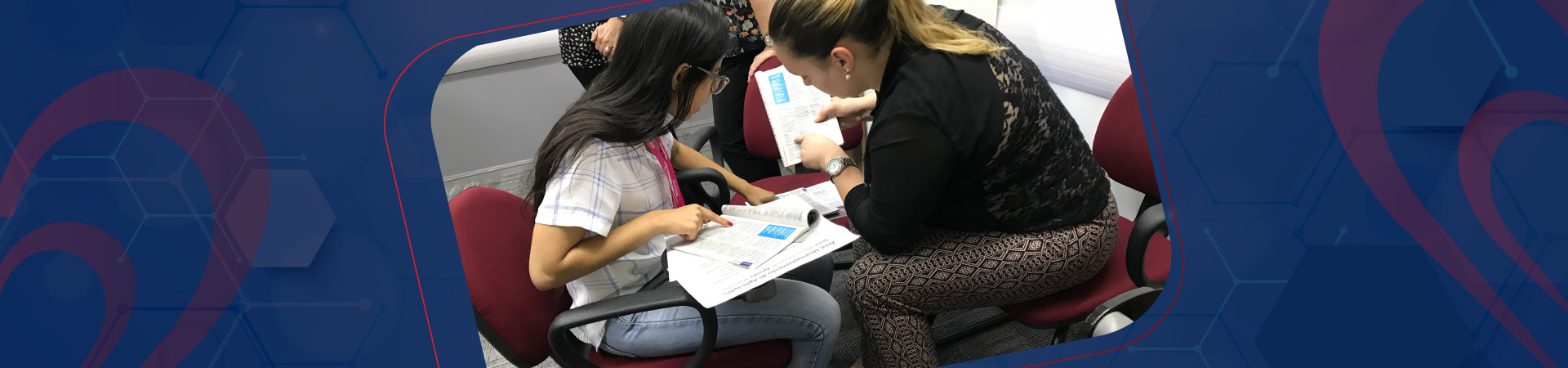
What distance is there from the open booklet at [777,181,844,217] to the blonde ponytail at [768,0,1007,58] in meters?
0.52

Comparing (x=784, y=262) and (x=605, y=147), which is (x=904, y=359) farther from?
(x=605, y=147)

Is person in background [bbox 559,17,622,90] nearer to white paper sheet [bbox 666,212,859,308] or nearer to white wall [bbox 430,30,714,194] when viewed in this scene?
white wall [bbox 430,30,714,194]

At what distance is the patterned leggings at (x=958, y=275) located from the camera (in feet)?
4.79

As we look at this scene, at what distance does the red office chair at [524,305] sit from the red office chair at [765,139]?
0.73 meters

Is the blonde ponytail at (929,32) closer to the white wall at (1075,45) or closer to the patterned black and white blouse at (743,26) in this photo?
the white wall at (1075,45)

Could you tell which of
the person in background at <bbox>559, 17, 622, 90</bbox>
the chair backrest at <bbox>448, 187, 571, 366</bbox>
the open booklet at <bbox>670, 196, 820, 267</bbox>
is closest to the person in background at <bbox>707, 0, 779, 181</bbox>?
the person in background at <bbox>559, 17, 622, 90</bbox>

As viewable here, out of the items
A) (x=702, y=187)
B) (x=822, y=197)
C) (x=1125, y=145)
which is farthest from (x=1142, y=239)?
(x=702, y=187)

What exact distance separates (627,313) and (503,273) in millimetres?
264

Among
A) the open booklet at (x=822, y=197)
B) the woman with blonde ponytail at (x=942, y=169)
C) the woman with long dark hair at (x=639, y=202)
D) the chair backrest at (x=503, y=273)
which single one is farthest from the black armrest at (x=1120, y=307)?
the chair backrest at (x=503, y=273)

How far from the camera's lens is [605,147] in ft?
4.19

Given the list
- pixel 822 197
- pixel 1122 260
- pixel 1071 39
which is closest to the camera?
pixel 1071 39

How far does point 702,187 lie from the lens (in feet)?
6.52

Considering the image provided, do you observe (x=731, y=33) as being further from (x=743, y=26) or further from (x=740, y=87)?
(x=740, y=87)

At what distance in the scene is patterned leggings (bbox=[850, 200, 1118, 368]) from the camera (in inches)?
57.4
